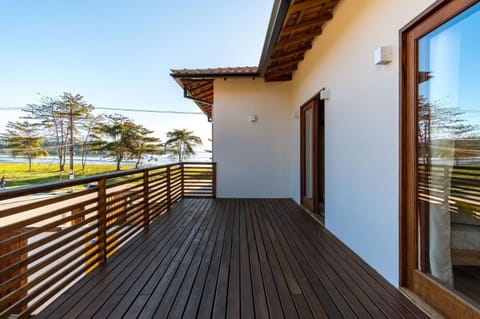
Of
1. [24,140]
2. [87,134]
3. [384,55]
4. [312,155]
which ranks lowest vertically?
[312,155]

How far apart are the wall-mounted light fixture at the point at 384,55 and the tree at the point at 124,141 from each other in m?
20.7

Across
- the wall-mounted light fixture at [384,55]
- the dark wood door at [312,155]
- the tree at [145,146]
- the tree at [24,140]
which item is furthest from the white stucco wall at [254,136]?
the tree at [24,140]

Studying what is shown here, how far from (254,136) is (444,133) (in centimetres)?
441

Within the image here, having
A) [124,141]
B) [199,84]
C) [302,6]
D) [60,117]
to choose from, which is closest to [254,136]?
[199,84]

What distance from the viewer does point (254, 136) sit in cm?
585

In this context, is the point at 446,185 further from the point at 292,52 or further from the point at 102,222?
the point at 292,52

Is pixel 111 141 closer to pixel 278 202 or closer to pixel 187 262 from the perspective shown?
pixel 278 202

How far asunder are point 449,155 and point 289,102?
14.7 feet

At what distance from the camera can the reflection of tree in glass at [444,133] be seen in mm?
1396

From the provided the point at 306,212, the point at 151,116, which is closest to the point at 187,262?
the point at 306,212

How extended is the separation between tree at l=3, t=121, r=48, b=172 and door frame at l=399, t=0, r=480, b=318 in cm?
2588

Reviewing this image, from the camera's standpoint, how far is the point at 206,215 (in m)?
4.24

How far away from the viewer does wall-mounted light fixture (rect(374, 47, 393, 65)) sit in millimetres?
1980

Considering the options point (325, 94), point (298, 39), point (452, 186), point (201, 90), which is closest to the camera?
point (452, 186)
